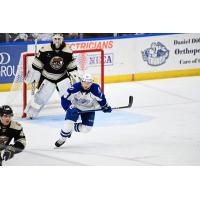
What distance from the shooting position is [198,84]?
327 inches

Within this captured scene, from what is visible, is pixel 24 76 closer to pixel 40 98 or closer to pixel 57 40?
pixel 40 98

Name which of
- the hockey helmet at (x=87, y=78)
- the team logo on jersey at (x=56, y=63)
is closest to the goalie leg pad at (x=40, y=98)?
the team logo on jersey at (x=56, y=63)

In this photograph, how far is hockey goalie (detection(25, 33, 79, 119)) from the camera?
25.7 feet

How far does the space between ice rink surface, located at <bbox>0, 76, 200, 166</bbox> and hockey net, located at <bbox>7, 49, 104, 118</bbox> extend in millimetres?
76

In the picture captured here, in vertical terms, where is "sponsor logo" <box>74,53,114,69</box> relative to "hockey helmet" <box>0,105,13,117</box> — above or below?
A: above

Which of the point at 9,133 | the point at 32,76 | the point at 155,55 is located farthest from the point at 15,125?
the point at 155,55

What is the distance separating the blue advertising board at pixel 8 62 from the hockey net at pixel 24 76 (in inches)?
1.9

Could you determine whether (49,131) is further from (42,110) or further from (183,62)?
(183,62)

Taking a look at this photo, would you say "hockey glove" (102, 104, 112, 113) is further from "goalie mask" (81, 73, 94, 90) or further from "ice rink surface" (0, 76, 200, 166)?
"goalie mask" (81, 73, 94, 90)

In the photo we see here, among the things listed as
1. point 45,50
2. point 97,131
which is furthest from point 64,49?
point 97,131

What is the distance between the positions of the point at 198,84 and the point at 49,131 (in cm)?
128

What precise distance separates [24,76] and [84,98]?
48 cm

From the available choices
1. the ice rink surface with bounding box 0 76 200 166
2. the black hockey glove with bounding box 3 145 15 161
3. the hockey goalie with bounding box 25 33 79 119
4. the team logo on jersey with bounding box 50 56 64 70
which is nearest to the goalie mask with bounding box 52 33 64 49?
the hockey goalie with bounding box 25 33 79 119

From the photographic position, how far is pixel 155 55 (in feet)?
28.6
